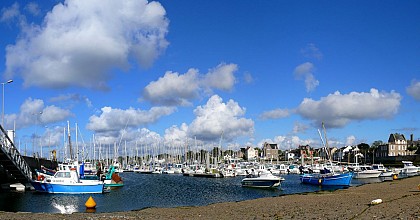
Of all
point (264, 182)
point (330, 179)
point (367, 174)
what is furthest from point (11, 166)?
point (367, 174)

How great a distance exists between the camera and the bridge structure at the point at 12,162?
4813cm

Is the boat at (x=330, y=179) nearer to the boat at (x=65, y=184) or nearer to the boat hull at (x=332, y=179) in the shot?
the boat hull at (x=332, y=179)

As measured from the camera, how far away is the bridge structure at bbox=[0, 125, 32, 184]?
158ft

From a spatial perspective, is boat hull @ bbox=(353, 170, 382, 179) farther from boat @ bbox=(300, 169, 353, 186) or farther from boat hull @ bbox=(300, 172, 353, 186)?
boat hull @ bbox=(300, 172, 353, 186)

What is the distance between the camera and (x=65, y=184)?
54.7m

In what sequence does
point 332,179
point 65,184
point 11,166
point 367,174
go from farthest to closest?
point 367,174, point 332,179, point 65,184, point 11,166

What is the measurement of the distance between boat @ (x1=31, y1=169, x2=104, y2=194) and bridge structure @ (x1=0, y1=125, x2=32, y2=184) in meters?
2.19

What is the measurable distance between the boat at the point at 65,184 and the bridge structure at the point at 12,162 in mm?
2190

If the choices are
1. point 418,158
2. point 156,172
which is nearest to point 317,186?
point 156,172

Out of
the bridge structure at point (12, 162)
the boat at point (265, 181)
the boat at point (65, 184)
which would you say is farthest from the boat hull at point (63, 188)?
the boat at point (265, 181)

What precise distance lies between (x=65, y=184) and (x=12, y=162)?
750 centimetres

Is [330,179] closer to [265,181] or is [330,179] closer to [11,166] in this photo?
[265,181]

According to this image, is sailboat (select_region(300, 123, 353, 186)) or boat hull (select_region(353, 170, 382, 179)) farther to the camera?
boat hull (select_region(353, 170, 382, 179))

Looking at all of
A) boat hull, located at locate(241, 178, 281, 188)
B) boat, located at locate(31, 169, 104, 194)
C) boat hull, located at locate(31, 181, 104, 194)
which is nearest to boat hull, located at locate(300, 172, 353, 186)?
boat hull, located at locate(241, 178, 281, 188)
